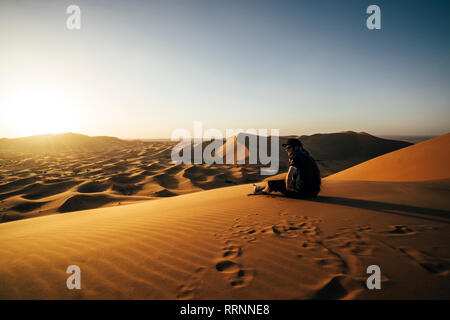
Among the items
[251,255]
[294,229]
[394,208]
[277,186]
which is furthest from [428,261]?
[277,186]

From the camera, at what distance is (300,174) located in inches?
161

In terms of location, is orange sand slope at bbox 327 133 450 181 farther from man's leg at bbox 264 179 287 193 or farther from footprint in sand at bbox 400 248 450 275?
footprint in sand at bbox 400 248 450 275

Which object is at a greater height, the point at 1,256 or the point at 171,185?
the point at 1,256

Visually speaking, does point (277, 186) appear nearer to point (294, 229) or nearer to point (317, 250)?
point (294, 229)

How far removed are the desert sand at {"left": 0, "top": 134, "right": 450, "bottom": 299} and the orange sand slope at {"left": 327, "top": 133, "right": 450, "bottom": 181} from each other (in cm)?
403

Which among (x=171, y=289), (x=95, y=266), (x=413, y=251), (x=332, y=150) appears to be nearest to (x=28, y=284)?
(x=95, y=266)

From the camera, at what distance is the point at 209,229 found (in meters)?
2.96

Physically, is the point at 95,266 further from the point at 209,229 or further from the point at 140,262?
the point at 209,229

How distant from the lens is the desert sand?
63.9 inches

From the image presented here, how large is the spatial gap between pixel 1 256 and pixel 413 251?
15.9 ft

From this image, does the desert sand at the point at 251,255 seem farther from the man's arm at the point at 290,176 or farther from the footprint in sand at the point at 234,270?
the man's arm at the point at 290,176

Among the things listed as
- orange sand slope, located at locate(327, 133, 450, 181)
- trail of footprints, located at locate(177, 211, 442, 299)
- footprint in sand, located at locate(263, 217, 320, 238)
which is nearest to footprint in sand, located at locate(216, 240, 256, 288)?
trail of footprints, located at locate(177, 211, 442, 299)

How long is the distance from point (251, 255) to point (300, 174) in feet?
8.22
